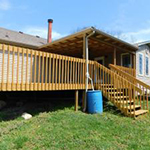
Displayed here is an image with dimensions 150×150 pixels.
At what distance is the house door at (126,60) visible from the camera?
29.0 ft

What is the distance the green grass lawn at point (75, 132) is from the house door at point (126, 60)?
15.5 ft

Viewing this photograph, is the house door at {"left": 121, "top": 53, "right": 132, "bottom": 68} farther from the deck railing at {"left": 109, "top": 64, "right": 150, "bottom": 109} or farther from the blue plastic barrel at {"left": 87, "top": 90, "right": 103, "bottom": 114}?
the blue plastic barrel at {"left": 87, "top": 90, "right": 103, "bottom": 114}

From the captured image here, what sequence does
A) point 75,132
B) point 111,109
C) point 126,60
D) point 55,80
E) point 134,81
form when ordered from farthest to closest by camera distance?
point 126,60 → point 134,81 → point 111,109 → point 55,80 → point 75,132

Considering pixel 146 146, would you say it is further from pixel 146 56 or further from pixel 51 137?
pixel 146 56

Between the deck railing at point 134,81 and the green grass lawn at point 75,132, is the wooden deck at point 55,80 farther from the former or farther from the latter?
the green grass lawn at point 75,132

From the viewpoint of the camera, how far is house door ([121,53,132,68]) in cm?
883

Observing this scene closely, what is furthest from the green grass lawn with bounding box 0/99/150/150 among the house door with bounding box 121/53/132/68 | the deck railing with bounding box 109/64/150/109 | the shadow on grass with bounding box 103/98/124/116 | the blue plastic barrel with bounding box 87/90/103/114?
the house door with bounding box 121/53/132/68

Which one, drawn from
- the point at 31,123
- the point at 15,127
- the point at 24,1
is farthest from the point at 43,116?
the point at 24,1

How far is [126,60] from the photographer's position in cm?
907

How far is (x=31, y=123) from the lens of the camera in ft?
13.8

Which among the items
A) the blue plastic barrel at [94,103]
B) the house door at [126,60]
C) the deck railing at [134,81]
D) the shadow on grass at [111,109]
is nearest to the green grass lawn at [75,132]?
the shadow on grass at [111,109]

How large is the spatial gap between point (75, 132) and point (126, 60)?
22.2ft

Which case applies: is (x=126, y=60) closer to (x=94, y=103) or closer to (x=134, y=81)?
(x=134, y=81)

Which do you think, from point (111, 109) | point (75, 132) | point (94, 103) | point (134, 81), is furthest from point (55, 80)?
point (134, 81)
